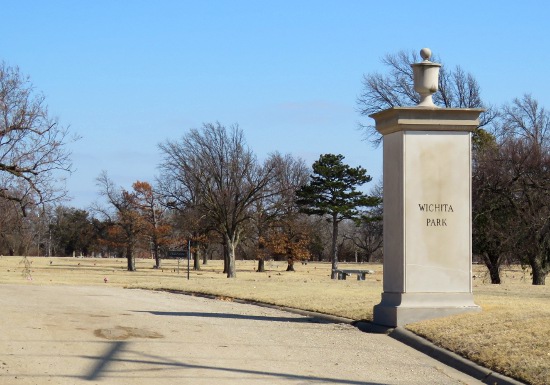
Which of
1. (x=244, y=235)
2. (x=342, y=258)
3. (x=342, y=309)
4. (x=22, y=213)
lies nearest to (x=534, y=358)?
(x=342, y=309)

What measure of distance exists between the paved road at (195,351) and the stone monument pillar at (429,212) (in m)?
1.41

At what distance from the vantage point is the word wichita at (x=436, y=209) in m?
15.7

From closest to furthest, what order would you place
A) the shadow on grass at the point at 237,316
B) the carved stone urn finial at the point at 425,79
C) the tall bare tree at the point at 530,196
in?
the carved stone urn finial at the point at 425,79 → the shadow on grass at the point at 237,316 → the tall bare tree at the point at 530,196

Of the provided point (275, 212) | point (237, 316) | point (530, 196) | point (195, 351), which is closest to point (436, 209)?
point (237, 316)

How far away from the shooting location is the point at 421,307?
1538 cm

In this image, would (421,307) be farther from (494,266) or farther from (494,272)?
(494,272)

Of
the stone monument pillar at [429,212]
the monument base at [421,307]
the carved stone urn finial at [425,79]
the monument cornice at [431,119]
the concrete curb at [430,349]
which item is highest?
the carved stone urn finial at [425,79]

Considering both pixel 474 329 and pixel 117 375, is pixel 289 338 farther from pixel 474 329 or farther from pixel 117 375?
pixel 117 375

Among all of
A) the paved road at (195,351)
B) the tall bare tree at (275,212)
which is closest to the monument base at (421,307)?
the paved road at (195,351)

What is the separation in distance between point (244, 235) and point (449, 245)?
151 feet

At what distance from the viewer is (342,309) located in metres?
19.1

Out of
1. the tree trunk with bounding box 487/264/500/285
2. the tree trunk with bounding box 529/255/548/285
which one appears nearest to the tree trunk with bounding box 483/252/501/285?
the tree trunk with bounding box 487/264/500/285

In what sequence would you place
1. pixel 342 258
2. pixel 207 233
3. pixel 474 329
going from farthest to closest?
pixel 342 258
pixel 207 233
pixel 474 329

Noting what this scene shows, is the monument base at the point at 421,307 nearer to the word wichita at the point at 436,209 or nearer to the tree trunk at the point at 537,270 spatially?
the word wichita at the point at 436,209
